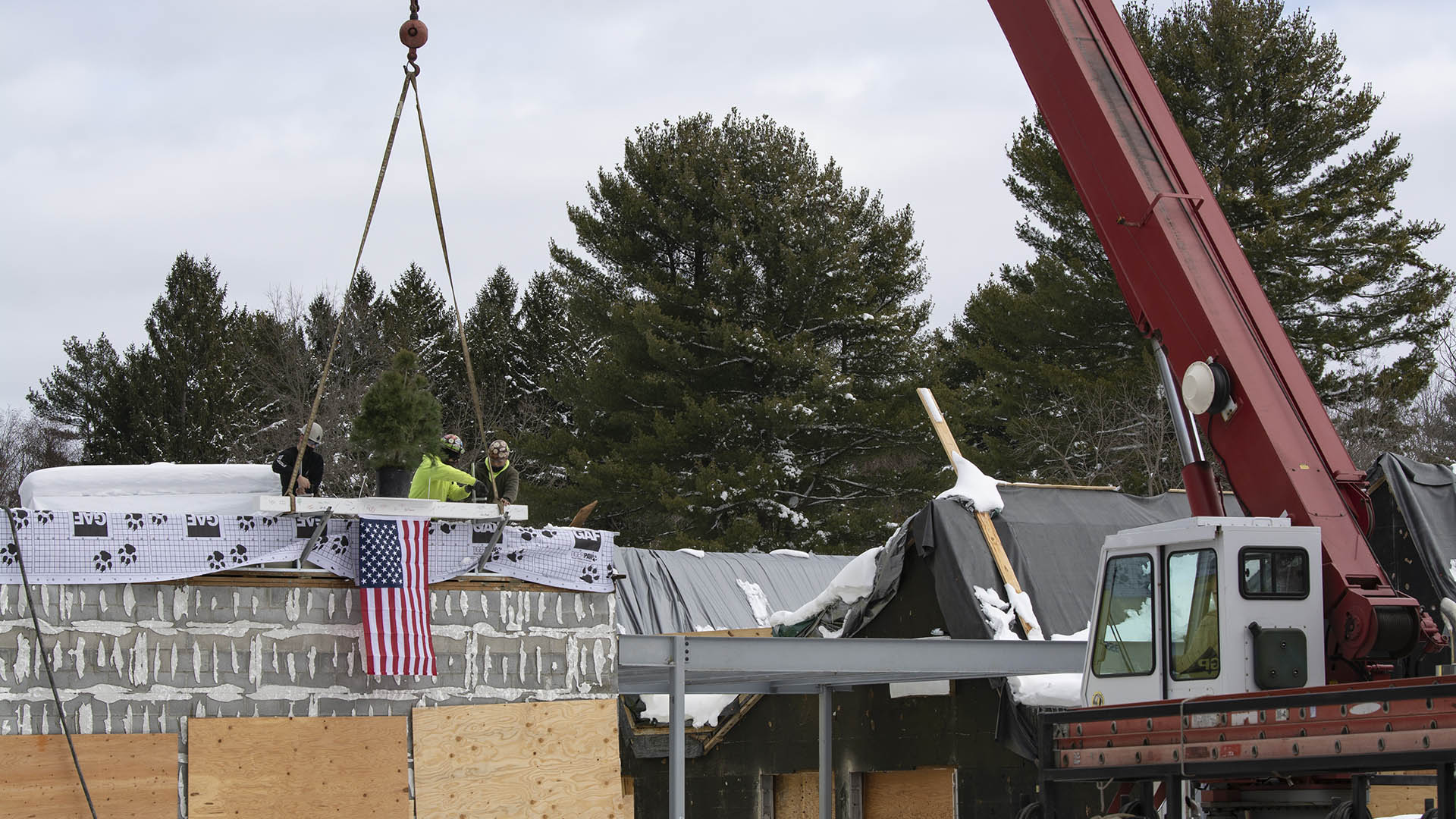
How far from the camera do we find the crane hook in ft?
32.5

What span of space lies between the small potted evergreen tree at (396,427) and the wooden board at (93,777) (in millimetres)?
2440

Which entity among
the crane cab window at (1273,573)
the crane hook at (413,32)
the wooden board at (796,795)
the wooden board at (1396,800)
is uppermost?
the crane hook at (413,32)

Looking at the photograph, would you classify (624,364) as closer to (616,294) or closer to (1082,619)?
(616,294)

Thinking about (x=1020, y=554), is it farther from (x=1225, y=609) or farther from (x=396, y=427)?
(x=396, y=427)

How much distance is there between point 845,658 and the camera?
11.0 metres

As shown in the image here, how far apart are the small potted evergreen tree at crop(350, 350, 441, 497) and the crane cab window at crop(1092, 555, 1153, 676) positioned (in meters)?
5.12

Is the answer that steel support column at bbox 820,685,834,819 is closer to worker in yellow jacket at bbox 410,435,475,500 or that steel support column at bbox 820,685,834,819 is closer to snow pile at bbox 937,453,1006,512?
snow pile at bbox 937,453,1006,512

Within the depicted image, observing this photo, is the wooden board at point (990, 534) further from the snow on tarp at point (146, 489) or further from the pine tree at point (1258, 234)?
A: the pine tree at point (1258, 234)

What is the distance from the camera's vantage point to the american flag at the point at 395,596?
34.0 feet

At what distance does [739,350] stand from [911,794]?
18075mm

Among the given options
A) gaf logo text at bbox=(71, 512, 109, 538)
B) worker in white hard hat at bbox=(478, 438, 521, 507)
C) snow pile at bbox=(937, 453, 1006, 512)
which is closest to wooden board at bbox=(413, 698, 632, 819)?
worker in white hard hat at bbox=(478, 438, 521, 507)

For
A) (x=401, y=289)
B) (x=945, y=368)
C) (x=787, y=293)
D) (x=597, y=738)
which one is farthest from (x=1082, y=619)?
(x=401, y=289)

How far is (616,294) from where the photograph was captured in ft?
114

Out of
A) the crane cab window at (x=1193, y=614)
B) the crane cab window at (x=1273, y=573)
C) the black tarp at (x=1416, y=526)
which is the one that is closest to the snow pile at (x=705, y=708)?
the black tarp at (x=1416, y=526)
